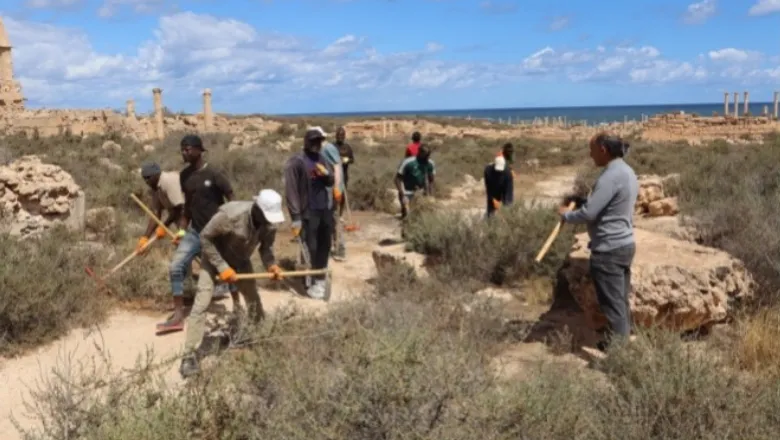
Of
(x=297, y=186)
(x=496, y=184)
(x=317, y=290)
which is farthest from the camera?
(x=496, y=184)

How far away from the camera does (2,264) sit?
21.1ft

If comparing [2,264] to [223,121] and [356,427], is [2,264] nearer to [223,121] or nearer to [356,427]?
[356,427]

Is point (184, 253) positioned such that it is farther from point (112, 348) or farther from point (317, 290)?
point (317, 290)

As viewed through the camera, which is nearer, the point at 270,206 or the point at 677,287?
the point at 270,206

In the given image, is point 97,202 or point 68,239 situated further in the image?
point 97,202

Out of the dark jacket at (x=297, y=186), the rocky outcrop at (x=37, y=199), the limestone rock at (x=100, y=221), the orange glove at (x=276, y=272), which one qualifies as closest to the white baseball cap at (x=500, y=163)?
the dark jacket at (x=297, y=186)

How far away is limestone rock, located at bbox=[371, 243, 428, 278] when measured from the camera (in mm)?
7839

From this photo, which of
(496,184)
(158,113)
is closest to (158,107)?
(158,113)

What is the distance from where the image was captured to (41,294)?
634 cm

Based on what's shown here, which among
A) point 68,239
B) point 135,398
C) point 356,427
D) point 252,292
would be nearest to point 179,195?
point 252,292

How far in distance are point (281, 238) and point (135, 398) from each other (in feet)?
25.3

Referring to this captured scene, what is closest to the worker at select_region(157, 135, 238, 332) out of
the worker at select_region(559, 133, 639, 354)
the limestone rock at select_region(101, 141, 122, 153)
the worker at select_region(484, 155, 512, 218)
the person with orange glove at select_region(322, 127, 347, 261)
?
the person with orange glove at select_region(322, 127, 347, 261)

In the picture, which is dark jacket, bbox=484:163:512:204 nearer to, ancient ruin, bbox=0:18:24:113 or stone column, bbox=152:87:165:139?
stone column, bbox=152:87:165:139

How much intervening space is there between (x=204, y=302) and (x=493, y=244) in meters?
3.72
